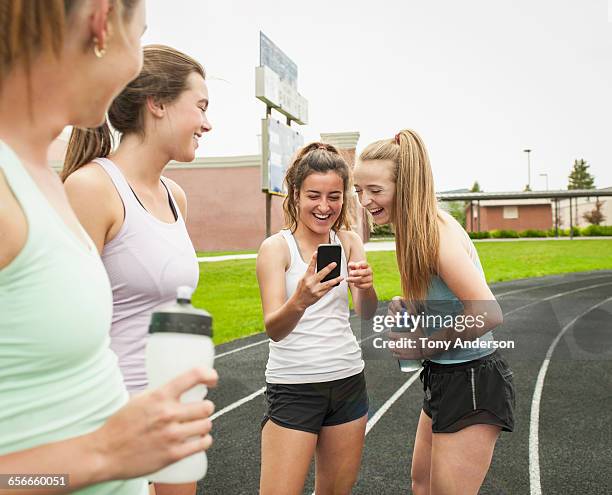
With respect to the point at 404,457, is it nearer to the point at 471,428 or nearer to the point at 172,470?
the point at 471,428

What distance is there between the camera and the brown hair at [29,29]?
0.77 m

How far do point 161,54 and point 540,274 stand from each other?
20.6 meters

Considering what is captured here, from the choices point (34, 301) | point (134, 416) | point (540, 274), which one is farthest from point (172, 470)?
point (540, 274)

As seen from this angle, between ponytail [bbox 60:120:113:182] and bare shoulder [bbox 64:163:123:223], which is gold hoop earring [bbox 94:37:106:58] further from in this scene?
ponytail [bbox 60:120:113:182]

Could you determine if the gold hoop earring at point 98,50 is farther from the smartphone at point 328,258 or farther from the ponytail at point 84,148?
the smartphone at point 328,258

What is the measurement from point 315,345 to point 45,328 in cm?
170

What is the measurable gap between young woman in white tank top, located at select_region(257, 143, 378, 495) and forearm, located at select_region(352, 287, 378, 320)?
0.01 meters

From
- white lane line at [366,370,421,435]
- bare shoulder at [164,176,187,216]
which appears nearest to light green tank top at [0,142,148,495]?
bare shoulder at [164,176,187,216]

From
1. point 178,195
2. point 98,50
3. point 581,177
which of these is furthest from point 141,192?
point 581,177

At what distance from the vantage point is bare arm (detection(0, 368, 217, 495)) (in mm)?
776

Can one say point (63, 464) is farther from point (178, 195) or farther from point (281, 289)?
point (281, 289)

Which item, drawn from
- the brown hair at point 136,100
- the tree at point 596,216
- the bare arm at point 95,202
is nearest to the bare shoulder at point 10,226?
the bare arm at point 95,202

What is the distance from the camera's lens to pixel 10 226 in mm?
758

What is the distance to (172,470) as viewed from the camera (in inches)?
34.7
